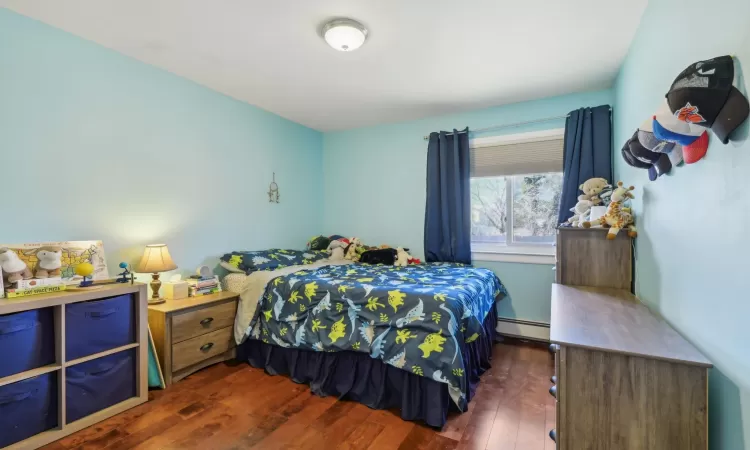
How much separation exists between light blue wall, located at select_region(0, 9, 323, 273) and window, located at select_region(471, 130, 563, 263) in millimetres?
2216

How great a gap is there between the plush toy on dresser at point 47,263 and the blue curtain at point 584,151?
3.64 metres

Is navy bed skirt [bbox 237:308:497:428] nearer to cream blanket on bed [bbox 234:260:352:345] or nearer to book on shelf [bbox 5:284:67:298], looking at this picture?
cream blanket on bed [bbox 234:260:352:345]

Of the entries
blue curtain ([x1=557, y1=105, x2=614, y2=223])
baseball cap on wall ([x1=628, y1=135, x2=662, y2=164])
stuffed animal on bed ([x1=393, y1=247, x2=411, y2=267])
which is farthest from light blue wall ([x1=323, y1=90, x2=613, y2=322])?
baseball cap on wall ([x1=628, y1=135, x2=662, y2=164])

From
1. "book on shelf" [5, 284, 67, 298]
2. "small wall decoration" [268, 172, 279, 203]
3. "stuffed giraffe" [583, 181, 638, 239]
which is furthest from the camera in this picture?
"small wall decoration" [268, 172, 279, 203]

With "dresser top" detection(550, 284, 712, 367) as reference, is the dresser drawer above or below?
below

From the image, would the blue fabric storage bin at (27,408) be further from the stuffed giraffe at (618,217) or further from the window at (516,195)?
the window at (516,195)

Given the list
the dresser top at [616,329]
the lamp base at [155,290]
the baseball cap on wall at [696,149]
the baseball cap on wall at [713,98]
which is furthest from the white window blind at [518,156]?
the lamp base at [155,290]

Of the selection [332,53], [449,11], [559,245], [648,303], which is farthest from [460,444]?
[332,53]

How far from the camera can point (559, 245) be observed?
216 centimetres

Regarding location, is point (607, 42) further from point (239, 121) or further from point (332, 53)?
point (239, 121)

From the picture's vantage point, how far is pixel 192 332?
96.5 inches

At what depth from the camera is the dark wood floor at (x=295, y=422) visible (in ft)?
5.72

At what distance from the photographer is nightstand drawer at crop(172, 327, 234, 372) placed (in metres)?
2.37

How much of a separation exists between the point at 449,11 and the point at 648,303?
1850 millimetres
